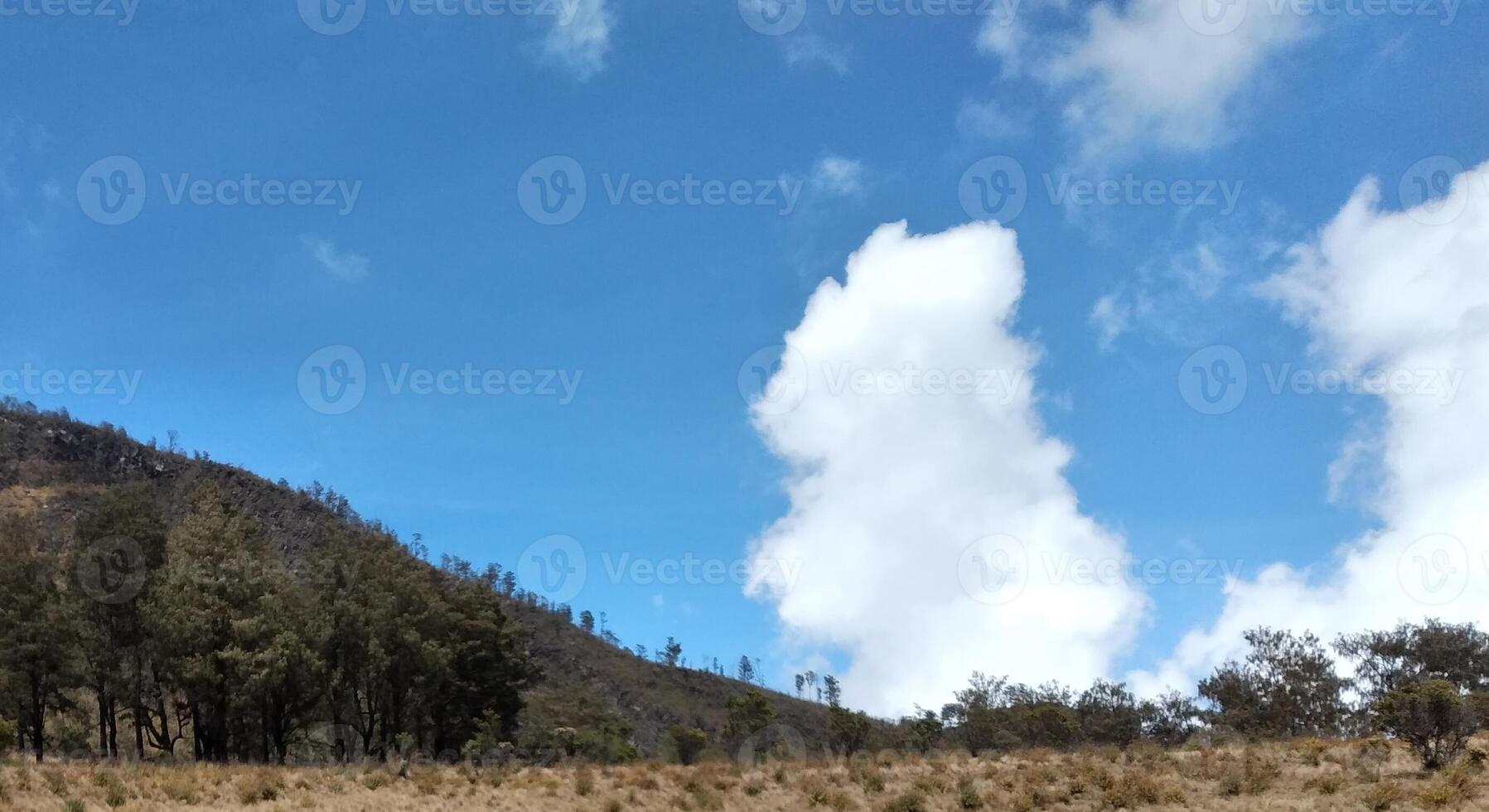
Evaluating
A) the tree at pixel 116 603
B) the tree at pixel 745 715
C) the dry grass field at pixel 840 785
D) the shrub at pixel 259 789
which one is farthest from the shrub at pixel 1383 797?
the tree at pixel 745 715

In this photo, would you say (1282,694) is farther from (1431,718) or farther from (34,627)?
(34,627)

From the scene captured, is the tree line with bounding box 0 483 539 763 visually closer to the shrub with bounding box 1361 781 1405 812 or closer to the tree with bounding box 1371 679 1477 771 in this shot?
the shrub with bounding box 1361 781 1405 812

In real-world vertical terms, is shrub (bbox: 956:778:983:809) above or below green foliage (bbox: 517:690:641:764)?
below

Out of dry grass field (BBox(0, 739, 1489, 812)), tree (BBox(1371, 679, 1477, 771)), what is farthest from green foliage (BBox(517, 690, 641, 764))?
tree (BBox(1371, 679, 1477, 771))

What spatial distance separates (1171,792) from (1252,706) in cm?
3341

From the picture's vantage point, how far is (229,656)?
110 feet

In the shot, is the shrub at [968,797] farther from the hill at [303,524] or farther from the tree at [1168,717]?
the hill at [303,524]

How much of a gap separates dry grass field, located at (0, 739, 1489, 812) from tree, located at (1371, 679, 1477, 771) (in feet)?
2.50

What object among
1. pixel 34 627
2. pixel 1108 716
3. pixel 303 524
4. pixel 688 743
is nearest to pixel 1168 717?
pixel 1108 716

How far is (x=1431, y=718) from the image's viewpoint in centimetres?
2467

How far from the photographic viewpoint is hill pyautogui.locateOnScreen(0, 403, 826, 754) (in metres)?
112

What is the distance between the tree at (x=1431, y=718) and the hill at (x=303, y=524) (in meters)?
79.9

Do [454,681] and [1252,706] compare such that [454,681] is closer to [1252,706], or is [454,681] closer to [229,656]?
[229,656]

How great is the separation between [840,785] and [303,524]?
5557 inches
